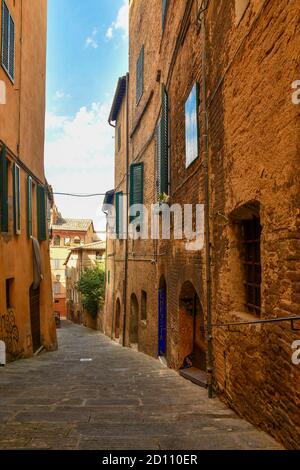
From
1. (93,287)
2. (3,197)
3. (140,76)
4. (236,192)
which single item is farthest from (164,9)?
(93,287)

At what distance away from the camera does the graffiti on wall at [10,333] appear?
29.5 feet

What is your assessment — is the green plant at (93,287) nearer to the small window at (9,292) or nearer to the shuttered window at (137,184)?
the shuttered window at (137,184)

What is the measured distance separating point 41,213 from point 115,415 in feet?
32.0

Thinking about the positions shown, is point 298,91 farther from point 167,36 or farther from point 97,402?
point 167,36

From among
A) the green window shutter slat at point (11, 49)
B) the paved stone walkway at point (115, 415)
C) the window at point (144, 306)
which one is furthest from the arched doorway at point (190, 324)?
the green window shutter slat at point (11, 49)

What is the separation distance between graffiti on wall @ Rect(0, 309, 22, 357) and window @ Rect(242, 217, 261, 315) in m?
5.89

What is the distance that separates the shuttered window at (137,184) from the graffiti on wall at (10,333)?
6.05 metres

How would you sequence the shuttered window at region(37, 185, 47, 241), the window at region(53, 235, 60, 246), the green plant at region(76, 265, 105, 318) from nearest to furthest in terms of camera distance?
the shuttered window at region(37, 185, 47, 241)
the green plant at region(76, 265, 105, 318)
the window at region(53, 235, 60, 246)

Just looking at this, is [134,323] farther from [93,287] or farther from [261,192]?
[93,287]

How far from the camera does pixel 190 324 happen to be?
8.19 meters

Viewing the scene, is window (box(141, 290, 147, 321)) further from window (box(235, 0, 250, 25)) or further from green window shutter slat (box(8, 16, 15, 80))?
window (box(235, 0, 250, 25))

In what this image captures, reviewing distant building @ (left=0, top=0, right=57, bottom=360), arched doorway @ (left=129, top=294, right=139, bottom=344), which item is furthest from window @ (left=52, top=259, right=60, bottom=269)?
arched doorway @ (left=129, top=294, right=139, bottom=344)

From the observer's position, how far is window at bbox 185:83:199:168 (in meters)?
6.90

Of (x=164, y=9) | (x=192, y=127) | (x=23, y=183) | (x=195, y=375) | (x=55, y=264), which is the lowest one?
(x=195, y=375)
